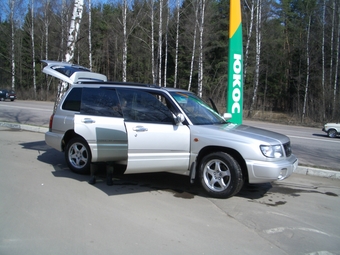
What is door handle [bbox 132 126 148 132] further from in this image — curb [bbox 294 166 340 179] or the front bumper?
curb [bbox 294 166 340 179]

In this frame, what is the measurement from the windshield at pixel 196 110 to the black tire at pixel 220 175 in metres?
0.78

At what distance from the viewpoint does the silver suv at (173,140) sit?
5.66m

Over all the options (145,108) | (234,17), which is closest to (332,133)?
(234,17)

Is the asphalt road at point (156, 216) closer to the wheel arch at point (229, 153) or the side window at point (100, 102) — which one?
the wheel arch at point (229, 153)

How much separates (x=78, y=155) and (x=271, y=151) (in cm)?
400

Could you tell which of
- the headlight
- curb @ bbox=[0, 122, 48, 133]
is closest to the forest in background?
curb @ bbox=[0, 122, 48, 133]

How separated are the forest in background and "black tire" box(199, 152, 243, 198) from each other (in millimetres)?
23042

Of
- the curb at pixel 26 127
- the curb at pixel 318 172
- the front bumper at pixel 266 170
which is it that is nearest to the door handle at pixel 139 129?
the front bumper at pixel 266 170

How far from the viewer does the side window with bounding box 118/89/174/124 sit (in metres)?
6.07

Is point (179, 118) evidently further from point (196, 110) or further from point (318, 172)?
point (318, 172)

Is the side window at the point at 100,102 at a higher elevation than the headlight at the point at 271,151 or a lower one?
higher

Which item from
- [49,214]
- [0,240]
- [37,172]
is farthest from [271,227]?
[37,172]

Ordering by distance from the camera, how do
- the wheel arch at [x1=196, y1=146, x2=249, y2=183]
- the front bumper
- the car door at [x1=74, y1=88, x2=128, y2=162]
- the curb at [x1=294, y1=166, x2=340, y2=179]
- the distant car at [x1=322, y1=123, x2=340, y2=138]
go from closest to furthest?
1. the front bumper
2. the wheel arch at [x1=196, y1=146, x2=249, y2=183]
3. the car door at [x1=74, y1=88, x2=128, y2=162]
4. the curb at [x1=294, y1=166, x2=340, y2=179]
5. the distant car at [x1=322, y1=123, x2=340, y2=138]

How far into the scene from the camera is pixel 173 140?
19.6 ft
